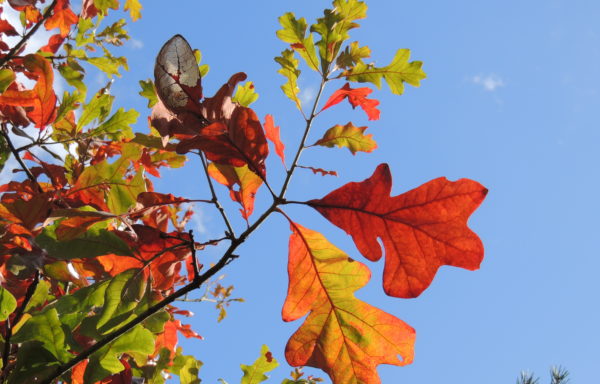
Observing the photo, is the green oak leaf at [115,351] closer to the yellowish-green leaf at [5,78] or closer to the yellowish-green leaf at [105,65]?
the yellowish-green leaf at [5,78]

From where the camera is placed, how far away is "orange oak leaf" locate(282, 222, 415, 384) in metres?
1.26

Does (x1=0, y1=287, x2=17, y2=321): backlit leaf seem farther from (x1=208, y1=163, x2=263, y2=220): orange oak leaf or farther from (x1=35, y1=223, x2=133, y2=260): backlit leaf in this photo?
(x1=208, y1=163, x2=263, y2=220): orange oak leaf

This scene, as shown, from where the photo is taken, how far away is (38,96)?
6.27 feet

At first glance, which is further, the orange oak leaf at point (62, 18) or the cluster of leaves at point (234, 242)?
the orange oak leaf at point (62, 18)

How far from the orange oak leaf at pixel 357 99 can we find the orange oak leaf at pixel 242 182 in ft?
1.21

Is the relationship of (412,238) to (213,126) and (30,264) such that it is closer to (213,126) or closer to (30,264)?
(213,126)

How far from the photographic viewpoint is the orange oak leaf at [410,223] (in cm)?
110

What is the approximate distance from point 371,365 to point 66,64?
2.58 metres

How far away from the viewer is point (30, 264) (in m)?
1.28

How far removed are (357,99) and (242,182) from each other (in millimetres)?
566

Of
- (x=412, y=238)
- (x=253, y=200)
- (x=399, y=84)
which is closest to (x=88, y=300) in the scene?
(x=253, y=200)

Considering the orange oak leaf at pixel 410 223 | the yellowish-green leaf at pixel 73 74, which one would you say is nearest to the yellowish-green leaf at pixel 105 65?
the yellowish-green leaf at pixel 73 74

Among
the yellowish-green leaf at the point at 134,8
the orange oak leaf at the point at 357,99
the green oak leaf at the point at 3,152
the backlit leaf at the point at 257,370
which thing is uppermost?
the yellowish-green leaf at the point at 134,8

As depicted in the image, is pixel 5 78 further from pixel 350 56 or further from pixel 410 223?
pixel 410 223
